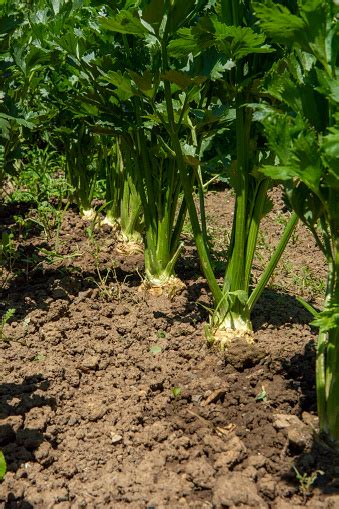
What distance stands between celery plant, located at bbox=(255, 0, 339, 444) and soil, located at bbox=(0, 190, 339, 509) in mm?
232

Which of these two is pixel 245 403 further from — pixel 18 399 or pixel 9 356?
pixel 9 356

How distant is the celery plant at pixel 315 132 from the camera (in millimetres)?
1561

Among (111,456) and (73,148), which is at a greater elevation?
(73,148)

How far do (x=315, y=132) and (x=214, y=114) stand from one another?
2.87 feet

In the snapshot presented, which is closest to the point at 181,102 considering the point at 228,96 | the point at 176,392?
the point at 228,96

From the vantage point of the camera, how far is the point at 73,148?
451 centimetres

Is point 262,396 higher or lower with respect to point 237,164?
lower

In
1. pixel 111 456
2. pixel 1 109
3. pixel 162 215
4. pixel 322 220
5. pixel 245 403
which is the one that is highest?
pixel 1 109

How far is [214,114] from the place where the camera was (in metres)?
2.51

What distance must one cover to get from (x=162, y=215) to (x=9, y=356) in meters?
1.08

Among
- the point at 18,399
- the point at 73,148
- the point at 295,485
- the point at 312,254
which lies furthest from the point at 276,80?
the point at 73,148

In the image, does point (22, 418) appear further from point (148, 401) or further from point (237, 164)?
point (237, 164)

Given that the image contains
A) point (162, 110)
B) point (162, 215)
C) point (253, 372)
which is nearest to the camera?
point (253, 372)

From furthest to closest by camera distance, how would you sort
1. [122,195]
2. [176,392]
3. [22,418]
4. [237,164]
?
[122,195], [237,164], [176,392], [22,418]
